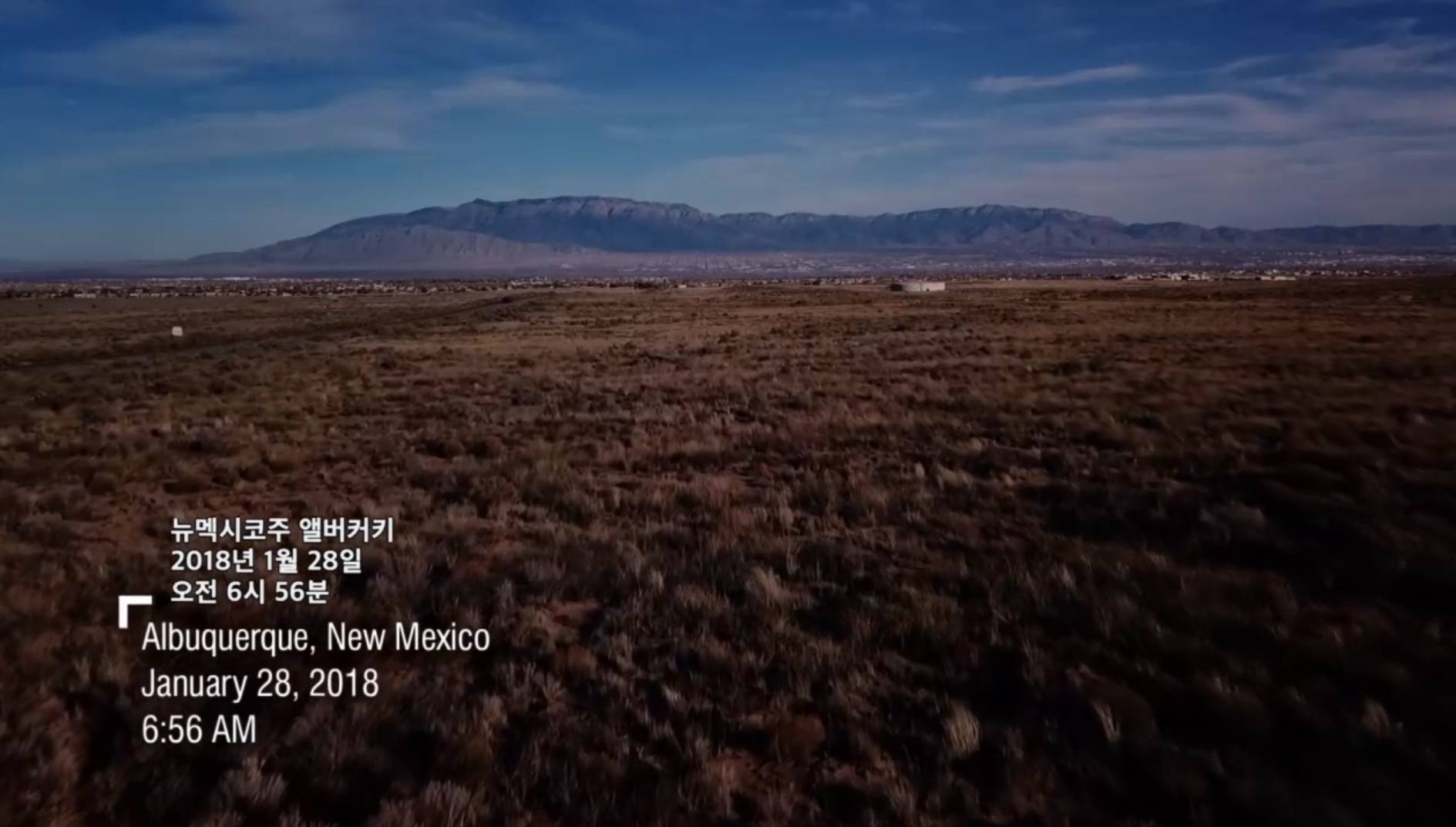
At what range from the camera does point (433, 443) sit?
14.3m

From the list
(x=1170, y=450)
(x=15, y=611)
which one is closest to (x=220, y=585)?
(x=15, y=611)

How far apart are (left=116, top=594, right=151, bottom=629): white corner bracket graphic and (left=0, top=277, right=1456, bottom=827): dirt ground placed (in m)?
0.11

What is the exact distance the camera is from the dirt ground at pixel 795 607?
4.47 metres

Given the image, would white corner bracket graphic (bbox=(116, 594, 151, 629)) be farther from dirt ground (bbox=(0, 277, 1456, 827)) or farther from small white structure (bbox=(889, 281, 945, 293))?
small white structure (bbox=(889, 281, 945, 293))

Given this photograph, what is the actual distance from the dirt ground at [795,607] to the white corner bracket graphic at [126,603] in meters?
0.11

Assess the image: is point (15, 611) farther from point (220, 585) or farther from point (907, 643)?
point (907, 643)

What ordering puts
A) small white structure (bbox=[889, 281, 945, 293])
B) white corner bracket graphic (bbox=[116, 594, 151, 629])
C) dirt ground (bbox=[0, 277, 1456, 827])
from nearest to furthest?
dirt ground (bbox=[0, 277, 1456, 827])
white corner bracket graphic (bbox=[116, 594, 151, 629])
small white structure (bbox=[889, 281, 945, 293])

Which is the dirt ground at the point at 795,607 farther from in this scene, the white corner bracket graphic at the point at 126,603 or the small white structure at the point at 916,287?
the small white structure at the point at 916,287

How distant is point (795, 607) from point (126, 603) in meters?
5.33

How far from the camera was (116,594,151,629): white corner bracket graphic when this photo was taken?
6.47 m

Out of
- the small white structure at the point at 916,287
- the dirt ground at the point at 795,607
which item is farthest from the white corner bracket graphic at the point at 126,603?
the small white structure at the point at 916,287

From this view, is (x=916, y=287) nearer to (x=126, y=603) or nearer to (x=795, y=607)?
(x=795, y=607)

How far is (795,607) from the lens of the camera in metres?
6.85

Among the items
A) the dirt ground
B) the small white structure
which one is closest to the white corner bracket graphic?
the dirt ground
